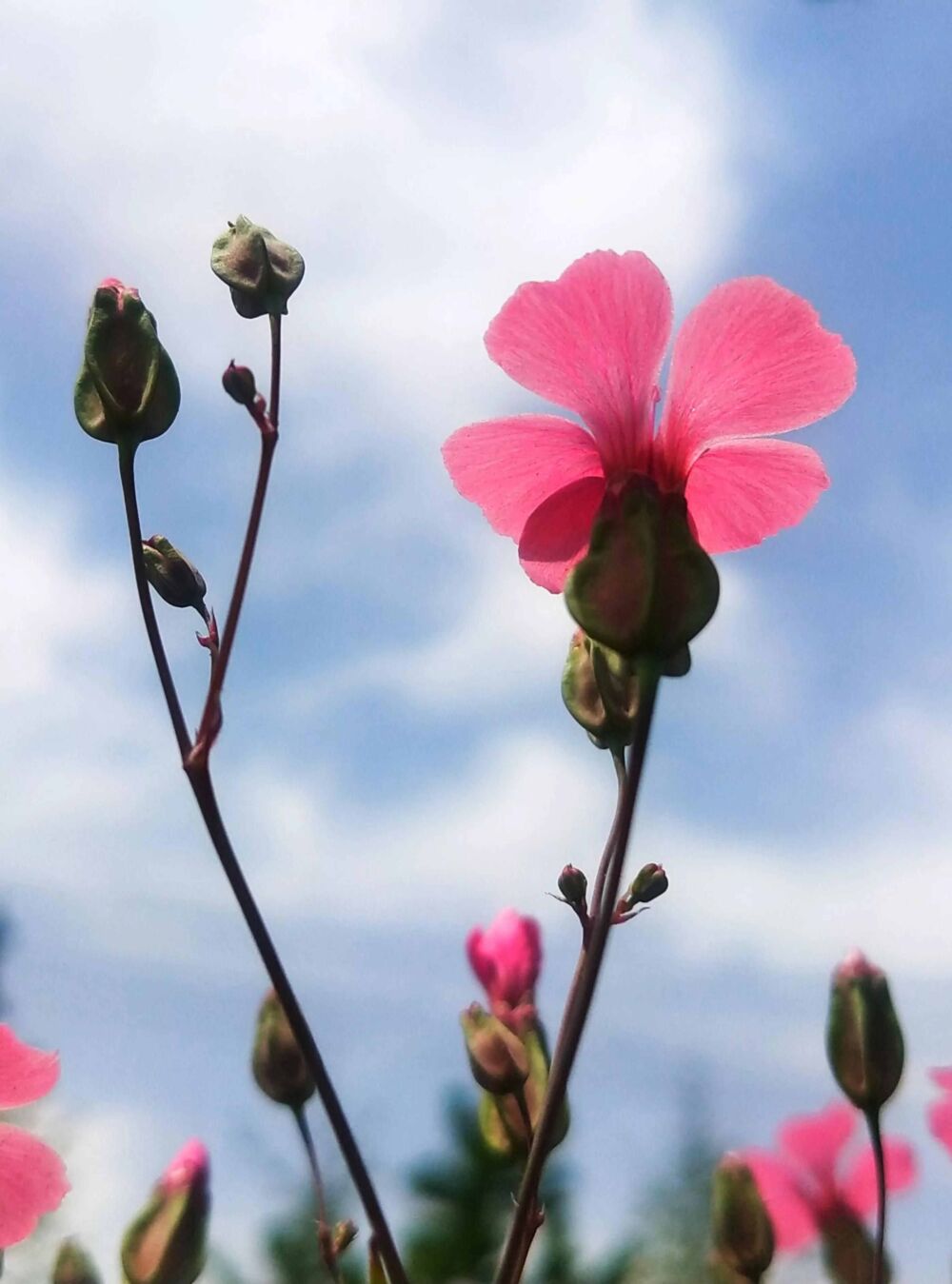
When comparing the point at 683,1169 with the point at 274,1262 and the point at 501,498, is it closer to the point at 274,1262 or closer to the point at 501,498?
the point at 274,1262

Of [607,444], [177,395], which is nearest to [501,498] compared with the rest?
[607,444]

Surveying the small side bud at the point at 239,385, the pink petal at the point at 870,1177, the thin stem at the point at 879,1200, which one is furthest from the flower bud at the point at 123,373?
the pink petal at the point at 870,1177

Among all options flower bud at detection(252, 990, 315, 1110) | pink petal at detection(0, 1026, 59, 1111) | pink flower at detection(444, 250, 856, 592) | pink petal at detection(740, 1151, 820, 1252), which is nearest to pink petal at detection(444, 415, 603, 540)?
pink flower at detection(444, 250, 856, 592)

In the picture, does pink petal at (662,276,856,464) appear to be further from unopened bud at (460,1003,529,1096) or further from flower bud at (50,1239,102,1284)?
flower bud at (50,1239,102,1284)

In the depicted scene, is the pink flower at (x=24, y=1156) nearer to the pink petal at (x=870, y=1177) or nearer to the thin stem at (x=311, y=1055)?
the thin stem at (x=311, y=1055)

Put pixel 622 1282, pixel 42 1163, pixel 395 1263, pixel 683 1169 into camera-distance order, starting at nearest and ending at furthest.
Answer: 1. pixel 395 1263
2. pixel 42 1163
3. pixel 622 1282
4. pixel 683 1169
